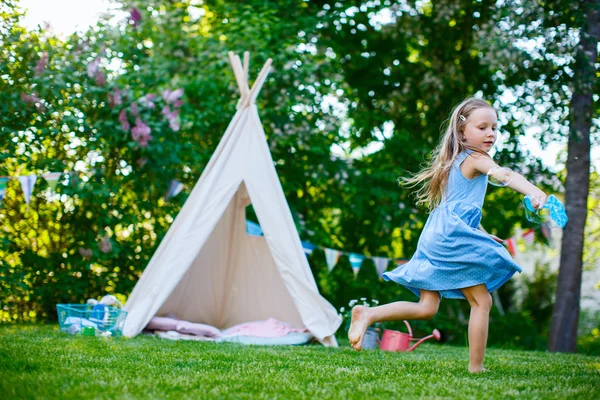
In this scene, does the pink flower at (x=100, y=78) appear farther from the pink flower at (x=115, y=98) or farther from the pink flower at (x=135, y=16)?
the pink flower at (x=135, y=16)

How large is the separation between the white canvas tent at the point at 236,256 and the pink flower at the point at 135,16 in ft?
6.13

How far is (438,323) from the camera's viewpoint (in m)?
7.04

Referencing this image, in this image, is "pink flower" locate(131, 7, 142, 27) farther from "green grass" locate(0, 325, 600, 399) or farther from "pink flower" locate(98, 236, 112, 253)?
"green grass" locate(0, 325, 600, 399)

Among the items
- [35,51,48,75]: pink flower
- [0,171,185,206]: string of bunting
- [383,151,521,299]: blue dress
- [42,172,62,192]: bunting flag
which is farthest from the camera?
[35,51,48,75]: pink flower

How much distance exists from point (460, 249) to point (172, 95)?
11.4 ft

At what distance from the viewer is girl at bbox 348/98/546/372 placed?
2.80 m

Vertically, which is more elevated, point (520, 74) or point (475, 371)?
point (520, 74)

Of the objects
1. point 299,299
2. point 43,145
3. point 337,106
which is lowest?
point 299,299

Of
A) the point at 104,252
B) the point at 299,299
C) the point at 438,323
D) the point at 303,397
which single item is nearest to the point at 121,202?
the point at 104,252

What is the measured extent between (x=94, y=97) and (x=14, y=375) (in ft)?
11.5

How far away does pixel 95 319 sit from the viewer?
14.3 ft

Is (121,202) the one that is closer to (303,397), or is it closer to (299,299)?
(299,299)

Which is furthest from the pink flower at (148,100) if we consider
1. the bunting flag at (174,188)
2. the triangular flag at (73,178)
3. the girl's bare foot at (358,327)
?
the girl's bare foot at (358,327)

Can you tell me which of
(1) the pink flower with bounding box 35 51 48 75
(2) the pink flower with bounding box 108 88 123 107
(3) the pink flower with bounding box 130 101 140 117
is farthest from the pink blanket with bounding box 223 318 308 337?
(1) the pink flower with bounding box 35 51 48 75
